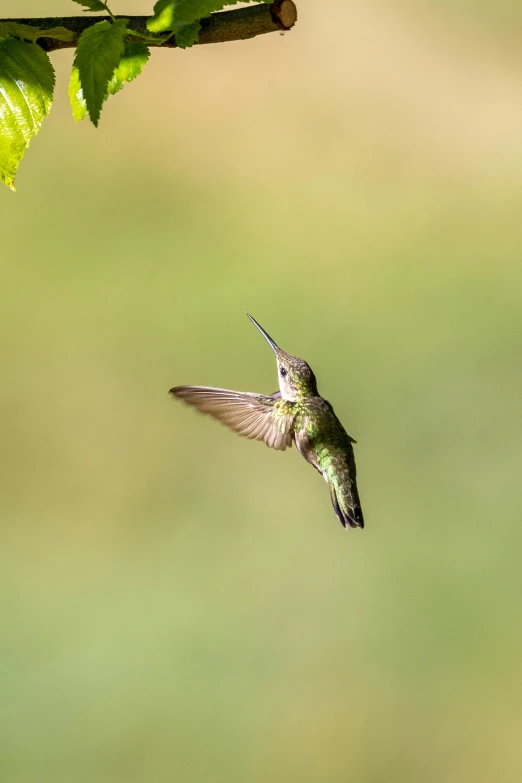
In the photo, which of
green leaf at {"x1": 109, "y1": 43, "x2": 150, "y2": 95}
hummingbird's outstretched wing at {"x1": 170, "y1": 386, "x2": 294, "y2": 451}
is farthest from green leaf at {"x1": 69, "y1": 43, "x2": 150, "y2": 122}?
hummingbird's outstretched wing at {"x1": 170, "y1": 386, "x2": 294, "y2": 451}

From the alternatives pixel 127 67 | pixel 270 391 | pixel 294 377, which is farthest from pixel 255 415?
pixel 270 391

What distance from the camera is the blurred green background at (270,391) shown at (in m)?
3.06

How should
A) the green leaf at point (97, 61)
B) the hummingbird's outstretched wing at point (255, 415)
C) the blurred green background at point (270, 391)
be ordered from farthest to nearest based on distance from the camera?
the blurred green background at point (270, 391) < the hummingbird's outstretched wing at point (255, 415) < the green leaf at point (97, 61)

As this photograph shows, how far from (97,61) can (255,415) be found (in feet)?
2.01

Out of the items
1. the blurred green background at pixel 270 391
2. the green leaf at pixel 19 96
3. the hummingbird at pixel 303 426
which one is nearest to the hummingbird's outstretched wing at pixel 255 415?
the hummingbird at pixel 303 426

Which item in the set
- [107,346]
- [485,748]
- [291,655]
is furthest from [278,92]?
[485,748]

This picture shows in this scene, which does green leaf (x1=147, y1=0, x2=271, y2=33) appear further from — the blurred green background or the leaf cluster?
the blurred green background

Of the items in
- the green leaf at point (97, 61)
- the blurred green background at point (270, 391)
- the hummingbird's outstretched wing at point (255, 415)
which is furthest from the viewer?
the blurred green background at point (270, 391)

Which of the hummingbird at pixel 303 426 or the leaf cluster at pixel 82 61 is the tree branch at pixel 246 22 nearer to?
the leaf cluster at pixel 82 61

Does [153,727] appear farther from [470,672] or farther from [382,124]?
[382,124]

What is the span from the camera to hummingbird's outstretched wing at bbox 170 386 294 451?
113 centimetres

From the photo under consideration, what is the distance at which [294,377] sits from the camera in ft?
4.02

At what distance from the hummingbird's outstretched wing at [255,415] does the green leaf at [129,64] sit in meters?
0.43

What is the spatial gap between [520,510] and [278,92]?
95.5 inches
